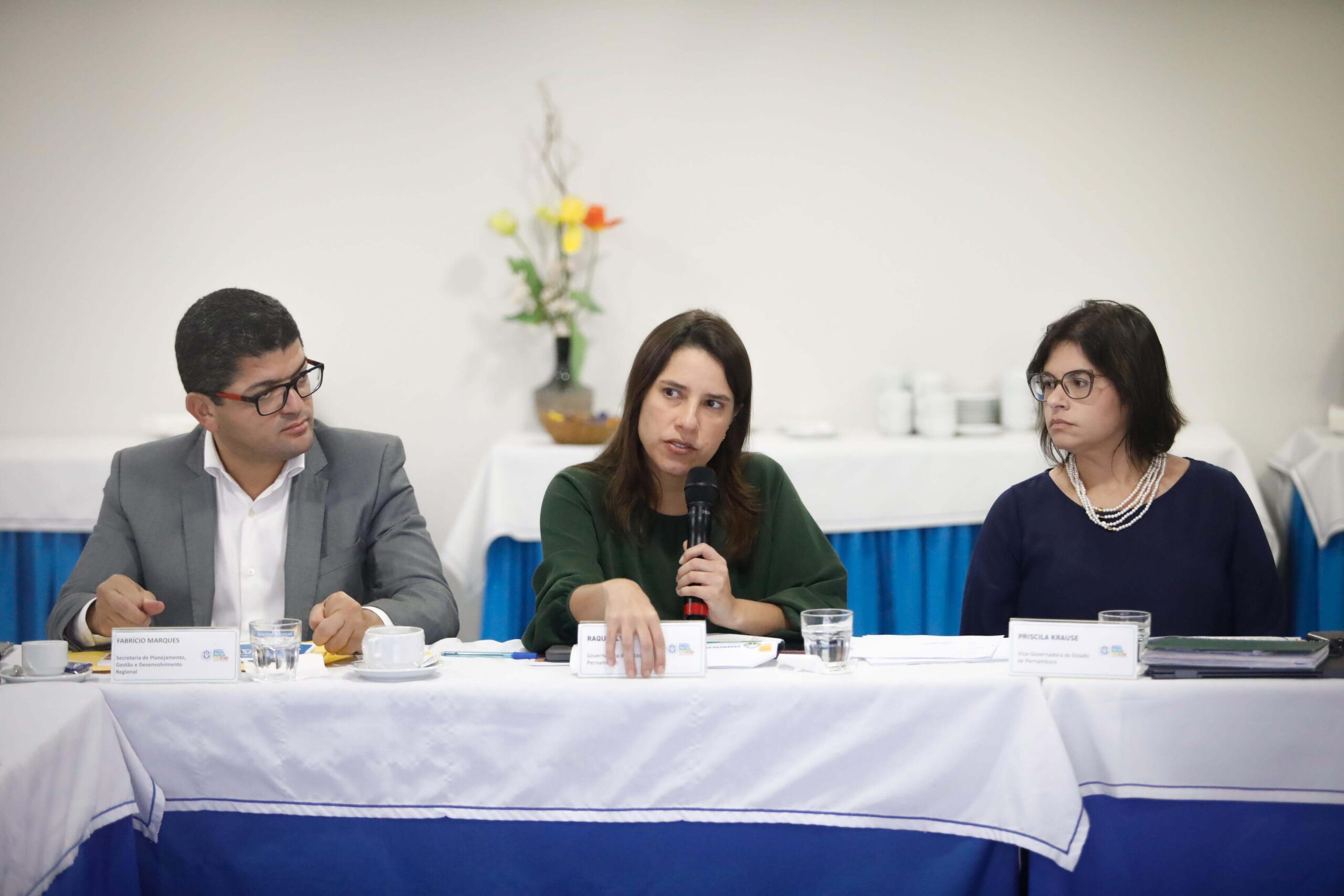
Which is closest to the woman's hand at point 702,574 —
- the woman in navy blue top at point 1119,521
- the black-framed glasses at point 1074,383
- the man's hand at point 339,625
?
the man's hand at point 339,625

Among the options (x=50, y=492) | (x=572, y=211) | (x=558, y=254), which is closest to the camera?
(x=50, y=492)

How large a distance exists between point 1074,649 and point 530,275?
9.78 ft

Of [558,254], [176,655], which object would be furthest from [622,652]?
[558,254]

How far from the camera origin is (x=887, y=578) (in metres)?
3.72

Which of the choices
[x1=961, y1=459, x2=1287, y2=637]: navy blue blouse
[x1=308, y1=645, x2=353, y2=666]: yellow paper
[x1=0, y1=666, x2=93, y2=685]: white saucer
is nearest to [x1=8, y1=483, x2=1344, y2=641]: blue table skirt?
[x1=961, y1=459, x2=1287, y2=637]: navy blue blouse

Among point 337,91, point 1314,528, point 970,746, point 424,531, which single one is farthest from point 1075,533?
point 337,91

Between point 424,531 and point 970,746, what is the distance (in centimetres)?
117

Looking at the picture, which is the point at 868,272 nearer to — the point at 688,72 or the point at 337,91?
the point at 688,72

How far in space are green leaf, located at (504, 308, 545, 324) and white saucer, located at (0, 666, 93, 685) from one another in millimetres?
2660

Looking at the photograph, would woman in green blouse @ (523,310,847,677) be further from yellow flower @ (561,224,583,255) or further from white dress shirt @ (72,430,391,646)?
yellow flower @ (561,224,583,255)

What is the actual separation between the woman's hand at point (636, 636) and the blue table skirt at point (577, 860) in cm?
21

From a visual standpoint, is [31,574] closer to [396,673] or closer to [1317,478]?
[396,673]

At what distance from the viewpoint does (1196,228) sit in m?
4.48

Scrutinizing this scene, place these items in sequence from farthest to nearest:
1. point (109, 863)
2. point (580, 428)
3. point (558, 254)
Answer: point (558, 254) < point (580, 428) < point (109, 863)
